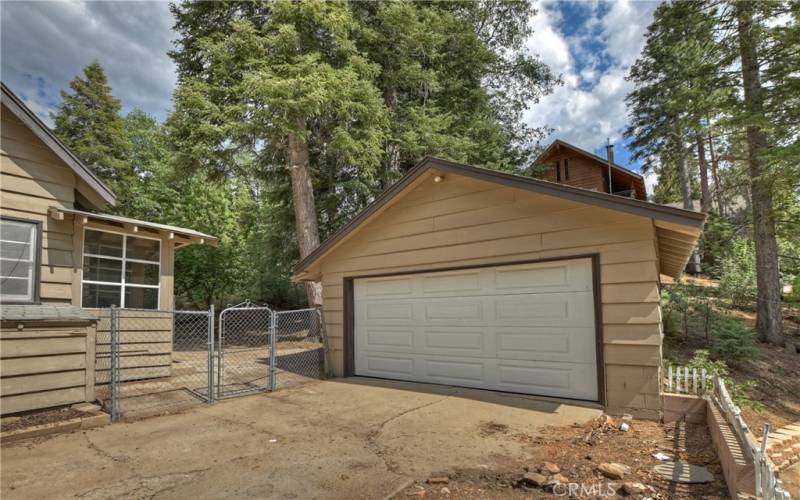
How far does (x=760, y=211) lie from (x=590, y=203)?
27.0ft

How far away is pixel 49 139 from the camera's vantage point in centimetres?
609

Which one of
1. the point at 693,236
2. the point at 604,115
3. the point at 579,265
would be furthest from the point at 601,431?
the point at 604,115

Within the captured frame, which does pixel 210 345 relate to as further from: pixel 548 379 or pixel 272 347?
pixel 548 379

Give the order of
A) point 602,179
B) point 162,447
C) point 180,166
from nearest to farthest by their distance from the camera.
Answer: point 162,447 → point 180,166 → point 602,179

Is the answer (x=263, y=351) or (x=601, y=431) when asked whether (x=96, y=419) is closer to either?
(x=601, y=431)

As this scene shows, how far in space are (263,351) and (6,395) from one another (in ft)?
23.1

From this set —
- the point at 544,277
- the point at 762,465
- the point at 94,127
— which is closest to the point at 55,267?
the point at 544,277

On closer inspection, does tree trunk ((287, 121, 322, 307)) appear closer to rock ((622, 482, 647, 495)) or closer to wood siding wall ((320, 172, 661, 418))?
wood siding wall ((320, 172, 661, 418))

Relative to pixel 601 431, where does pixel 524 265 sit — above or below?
above

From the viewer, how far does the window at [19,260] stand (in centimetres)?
569

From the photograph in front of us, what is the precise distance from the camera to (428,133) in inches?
558

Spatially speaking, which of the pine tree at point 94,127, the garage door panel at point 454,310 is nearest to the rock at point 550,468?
the garage door panel at point 454,310

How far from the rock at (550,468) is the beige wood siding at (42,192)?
23.1ft

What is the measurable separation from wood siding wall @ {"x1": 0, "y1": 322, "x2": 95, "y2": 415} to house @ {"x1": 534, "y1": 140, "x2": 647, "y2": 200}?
17.1 meters
